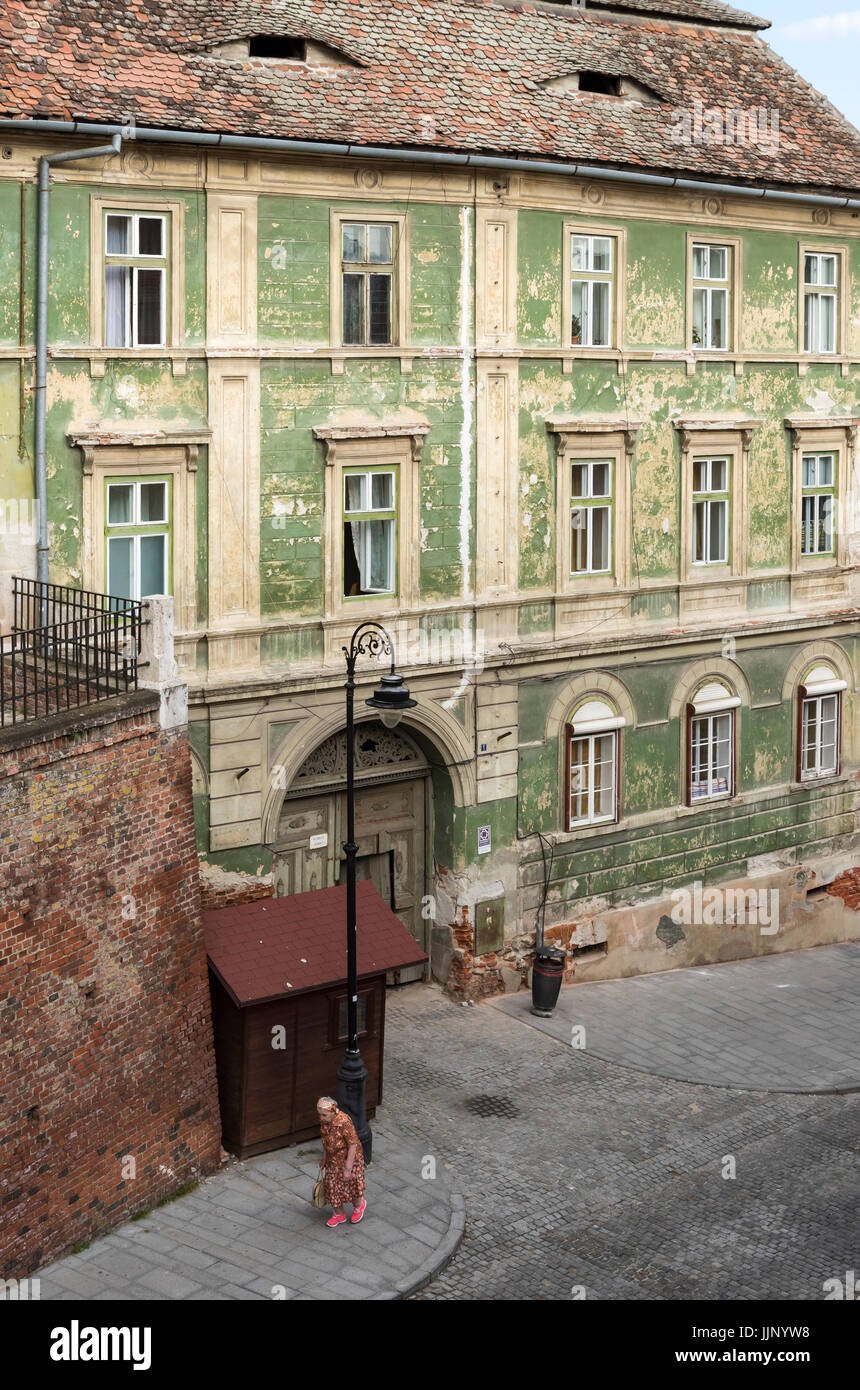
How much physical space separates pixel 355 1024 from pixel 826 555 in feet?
Result: 43.1

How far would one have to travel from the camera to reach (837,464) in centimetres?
2816

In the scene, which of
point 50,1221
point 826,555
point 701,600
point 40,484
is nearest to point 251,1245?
point 50,1221

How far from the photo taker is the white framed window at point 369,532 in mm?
22219

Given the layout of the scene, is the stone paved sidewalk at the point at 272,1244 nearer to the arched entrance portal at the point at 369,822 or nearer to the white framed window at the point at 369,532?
the arched entrance portal at the point at 369,822

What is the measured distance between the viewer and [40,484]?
765 inches

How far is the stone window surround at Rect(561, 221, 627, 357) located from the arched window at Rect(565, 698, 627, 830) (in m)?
4.76

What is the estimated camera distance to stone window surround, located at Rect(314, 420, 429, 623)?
21.8m

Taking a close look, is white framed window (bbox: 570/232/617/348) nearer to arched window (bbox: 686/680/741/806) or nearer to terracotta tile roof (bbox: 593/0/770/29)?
terracotta tile roof (bbox: 593/0/770/29)

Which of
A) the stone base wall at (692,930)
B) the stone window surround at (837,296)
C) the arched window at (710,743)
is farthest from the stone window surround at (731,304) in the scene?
the stone base wall at (692,930)

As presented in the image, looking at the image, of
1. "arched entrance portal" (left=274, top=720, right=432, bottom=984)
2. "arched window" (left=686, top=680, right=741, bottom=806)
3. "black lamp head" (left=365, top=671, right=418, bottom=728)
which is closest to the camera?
"black lamp head" (left=365, top=671, right=418, bottom=728)

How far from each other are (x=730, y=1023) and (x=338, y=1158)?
336 inches

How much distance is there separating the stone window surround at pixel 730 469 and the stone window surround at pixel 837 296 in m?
1.76

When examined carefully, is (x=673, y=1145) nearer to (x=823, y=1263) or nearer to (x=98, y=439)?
(x=823, y=1263)

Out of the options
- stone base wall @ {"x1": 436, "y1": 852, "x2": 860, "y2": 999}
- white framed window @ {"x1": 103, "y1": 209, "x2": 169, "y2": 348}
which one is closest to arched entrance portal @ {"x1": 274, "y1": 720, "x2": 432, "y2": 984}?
stone base wall @ {"x1": 436, "y1": 852, "x2": 860, "y2": 999}
